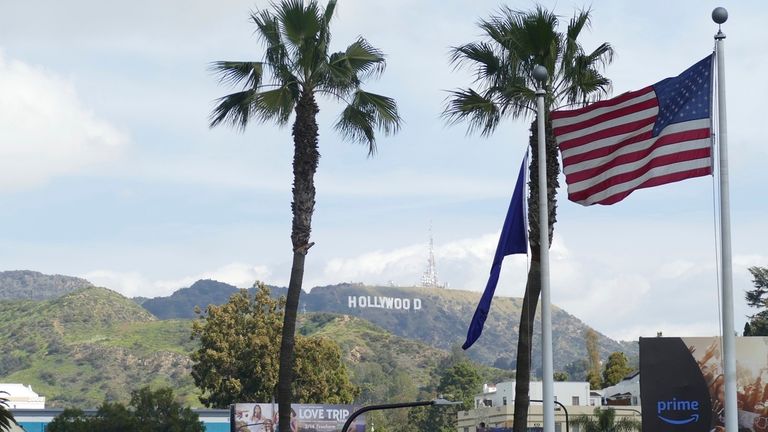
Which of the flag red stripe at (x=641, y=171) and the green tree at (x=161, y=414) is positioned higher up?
the flag red stripe at (x=641, y=171)

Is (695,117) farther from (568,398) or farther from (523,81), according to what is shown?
(568,398)

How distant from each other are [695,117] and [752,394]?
5409 centimetres

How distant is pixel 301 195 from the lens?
120 ft

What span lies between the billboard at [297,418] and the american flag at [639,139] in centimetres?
6929

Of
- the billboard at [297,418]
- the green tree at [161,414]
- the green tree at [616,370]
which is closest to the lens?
the green tree at [161,414]

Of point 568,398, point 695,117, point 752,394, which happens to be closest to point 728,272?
point 695,117

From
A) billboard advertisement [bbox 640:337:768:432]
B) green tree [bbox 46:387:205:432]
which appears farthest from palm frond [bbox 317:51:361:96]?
green tree [bbox 46:387:205:432]

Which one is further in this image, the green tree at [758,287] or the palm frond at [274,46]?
the green tree at [758,287]

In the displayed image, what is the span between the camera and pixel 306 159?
3666 cm

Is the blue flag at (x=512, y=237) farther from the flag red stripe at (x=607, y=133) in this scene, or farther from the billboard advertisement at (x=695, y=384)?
the billboard advertisement at (x=695, y=384)

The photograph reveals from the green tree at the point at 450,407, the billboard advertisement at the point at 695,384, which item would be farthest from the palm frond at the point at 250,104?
the green tree at the point at 450,407

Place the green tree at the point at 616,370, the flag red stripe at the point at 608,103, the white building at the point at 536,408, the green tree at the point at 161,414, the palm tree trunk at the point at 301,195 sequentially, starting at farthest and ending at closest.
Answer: the green tree at the point at 616,370 → the white building at the point at 536,408 → the green tree at the point at 161,414 → the palm tree trunk at the point at 301,195 → the flag red stripe at the point at 608,103

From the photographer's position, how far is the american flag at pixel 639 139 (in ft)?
66.8

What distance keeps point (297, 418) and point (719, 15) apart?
78.4m
